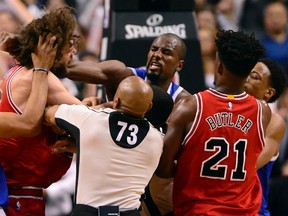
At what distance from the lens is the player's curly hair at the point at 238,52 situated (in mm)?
5438

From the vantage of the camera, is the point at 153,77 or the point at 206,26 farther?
the point at 206,26

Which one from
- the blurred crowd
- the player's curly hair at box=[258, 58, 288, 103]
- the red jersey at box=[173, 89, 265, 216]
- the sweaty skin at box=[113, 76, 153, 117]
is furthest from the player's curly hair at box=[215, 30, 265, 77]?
the blurred crowd

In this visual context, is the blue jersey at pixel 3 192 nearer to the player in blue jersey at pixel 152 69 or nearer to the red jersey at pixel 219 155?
the red jersey at pixel 219 155

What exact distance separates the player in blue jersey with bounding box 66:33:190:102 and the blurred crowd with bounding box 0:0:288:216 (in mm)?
2213

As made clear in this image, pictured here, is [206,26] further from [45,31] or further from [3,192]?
[3,192]

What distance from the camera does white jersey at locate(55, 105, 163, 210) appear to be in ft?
16.6

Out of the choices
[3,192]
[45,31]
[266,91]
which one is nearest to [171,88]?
[266,91]

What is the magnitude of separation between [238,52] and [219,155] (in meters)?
0.66

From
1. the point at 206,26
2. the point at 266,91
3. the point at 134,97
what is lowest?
the point at 134,97

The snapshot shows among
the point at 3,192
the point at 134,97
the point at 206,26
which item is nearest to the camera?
the point at 134,97

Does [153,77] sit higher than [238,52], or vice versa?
[153,77]

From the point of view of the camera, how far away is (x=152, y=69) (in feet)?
21.4

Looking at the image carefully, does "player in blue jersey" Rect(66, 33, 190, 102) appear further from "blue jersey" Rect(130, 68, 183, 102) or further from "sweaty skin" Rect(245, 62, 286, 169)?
"sweaty skin" Rect(245, 62, 286, 169)

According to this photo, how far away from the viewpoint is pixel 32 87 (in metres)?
5.28
